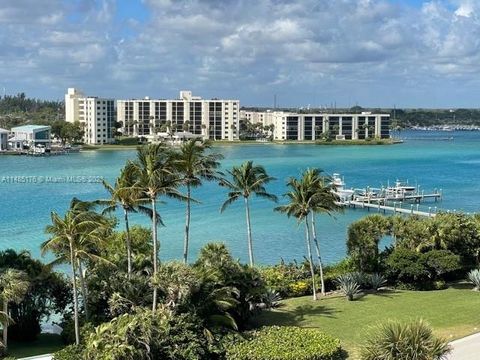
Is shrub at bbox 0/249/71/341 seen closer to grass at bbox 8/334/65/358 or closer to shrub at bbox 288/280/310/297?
grass at bbox 8/334/65/358

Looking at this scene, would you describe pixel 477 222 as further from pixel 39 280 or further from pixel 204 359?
pixel 39 280

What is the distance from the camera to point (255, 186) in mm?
37344

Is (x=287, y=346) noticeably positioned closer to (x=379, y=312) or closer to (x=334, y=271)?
(x=379, y=312)

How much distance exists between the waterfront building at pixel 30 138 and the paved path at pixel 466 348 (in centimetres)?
15802

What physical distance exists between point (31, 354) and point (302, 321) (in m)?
11.1

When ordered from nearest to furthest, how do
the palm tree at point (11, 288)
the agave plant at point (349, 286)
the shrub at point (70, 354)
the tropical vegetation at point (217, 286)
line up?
1. the shrub at point (70, 354)
2. the tropical vegetation at point (217, 286)
3. the palm tree at point (11, 288)
4. the agave plant at point (349, 286)

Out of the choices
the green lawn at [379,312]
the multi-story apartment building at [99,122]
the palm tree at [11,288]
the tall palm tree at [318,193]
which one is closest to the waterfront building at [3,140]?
the multi-story apartment building at [99,122]

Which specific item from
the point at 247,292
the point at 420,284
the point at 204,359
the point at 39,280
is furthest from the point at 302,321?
the point at 39,280

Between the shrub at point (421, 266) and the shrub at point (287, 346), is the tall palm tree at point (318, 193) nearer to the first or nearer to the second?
the shrub at point (421, 266)

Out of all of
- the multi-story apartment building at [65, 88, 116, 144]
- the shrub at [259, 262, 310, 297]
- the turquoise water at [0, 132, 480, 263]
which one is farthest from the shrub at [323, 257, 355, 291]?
the multi-story apartment building at [65, 88, 116, 144]

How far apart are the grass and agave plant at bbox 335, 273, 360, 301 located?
13.4 m

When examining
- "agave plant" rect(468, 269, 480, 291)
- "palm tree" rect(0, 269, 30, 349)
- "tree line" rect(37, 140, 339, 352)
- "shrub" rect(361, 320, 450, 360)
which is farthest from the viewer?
"agave plant" rect(468, 269, 480, 291)

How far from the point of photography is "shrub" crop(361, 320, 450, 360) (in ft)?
63.0

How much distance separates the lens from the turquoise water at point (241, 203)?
56.2 metres
